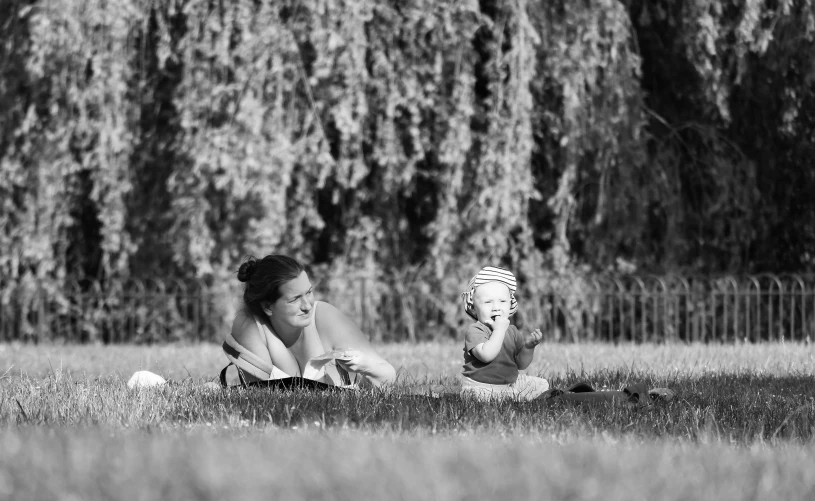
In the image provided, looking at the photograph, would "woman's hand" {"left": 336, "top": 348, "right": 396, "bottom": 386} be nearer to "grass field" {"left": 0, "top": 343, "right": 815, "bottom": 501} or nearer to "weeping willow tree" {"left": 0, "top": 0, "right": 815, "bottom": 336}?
"grass field" {"left": 0, "top": 343, "right": 815, "bottom": 501}

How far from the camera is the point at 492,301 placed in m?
5.52

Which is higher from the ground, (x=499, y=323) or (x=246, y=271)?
(x=246, y=271)

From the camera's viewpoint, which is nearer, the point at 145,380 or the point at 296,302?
the point at 296,302

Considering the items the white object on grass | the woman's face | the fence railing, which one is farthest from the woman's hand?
the fence railing

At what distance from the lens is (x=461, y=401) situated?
498 cm

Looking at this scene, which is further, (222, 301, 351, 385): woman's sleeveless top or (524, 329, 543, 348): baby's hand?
(222, 301, 351, 385): woman's sleeveless top

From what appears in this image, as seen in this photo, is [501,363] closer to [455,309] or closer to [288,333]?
[288,333]

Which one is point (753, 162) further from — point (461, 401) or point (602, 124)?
point (461, 401)

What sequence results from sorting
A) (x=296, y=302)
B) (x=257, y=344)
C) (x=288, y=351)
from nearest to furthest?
(x=296, y=302) → (x=257, y=344) → (x=288, y=351)

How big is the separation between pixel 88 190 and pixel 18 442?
10.1m

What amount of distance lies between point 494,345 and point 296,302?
1.11 metres

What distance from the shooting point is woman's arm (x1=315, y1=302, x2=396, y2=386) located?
5.91m

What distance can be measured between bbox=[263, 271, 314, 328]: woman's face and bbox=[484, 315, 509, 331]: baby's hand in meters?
0.98

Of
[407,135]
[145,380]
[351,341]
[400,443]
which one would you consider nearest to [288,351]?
[351,341]
